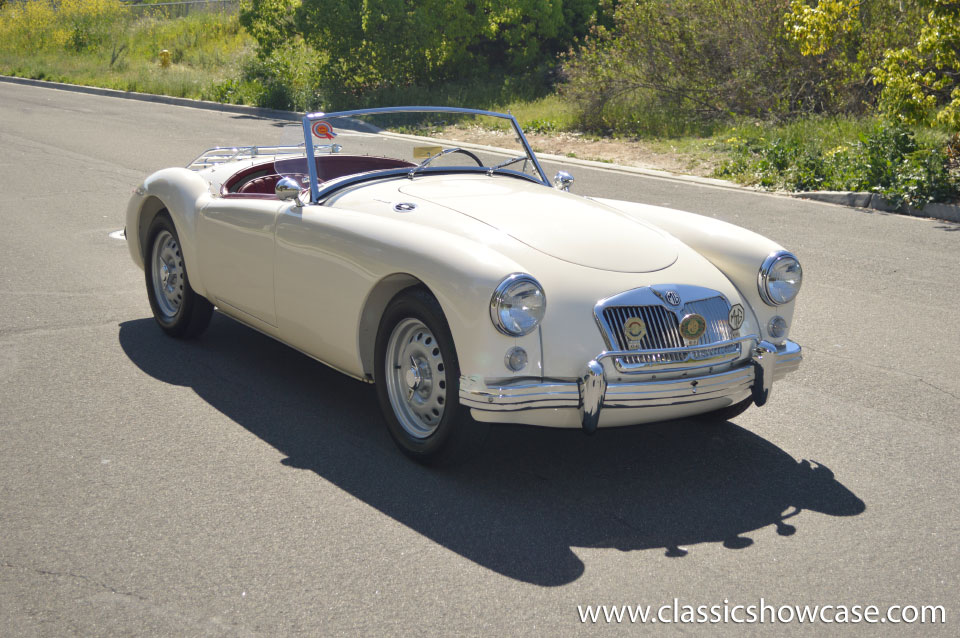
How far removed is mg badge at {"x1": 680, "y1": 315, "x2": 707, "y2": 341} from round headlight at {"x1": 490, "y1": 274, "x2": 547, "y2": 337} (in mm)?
616

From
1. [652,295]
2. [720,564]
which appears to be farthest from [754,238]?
[720,564]

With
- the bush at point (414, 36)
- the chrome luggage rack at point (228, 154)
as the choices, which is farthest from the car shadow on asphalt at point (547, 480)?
the bush at point (414, 36)

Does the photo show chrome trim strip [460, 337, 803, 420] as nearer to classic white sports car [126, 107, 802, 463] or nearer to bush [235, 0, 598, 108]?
classic white sports car [126, 107, 802, 463]

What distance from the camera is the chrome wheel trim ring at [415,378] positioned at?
4.02 meters

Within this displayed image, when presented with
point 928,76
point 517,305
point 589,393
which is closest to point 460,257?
point 517,305

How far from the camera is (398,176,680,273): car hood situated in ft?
13.9

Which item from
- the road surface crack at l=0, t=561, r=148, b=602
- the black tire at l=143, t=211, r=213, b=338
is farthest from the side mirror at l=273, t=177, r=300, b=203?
the road surface crack at l=0, t=561, r=148, b=602

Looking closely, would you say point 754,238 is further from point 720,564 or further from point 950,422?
point 720,564

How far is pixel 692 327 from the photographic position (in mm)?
4000

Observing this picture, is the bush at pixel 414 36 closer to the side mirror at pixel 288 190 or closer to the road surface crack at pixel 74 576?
the side mirror at pixel 288 190

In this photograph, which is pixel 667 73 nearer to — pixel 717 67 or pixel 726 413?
pixel 717 67

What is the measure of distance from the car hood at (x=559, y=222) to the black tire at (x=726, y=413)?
77 cm

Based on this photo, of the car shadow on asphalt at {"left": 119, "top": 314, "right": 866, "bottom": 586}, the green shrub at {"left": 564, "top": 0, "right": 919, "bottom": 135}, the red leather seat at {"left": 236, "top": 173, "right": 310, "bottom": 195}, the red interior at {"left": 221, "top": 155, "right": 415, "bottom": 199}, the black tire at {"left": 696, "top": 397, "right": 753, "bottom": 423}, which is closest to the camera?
the car shadow on asphalt at {"left": 119, "top": 314, "right": 866, "bottom": 586}

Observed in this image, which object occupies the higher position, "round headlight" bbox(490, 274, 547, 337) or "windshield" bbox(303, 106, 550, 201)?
"windshield" bbox(303, 106, 550, 201)
